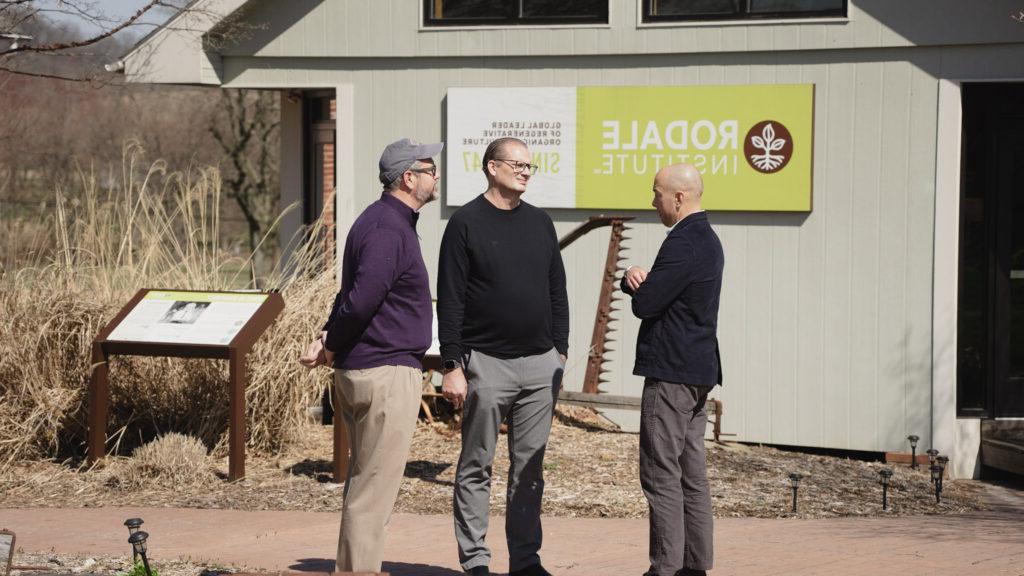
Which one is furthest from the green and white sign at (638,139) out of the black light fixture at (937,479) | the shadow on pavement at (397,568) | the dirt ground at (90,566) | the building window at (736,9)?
the dirt ground at (90,566)

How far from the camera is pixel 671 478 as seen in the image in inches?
215

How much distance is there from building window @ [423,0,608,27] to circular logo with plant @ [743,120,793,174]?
159 centimetres

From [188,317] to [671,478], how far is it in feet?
14.1

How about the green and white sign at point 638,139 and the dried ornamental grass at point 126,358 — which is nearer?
the dried ornamental grass at point 126,358

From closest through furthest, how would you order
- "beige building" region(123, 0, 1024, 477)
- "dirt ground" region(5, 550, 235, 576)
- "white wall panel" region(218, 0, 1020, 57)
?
"dirt ground" region(5, 550, 235, 576) < "white wall panel" region(218, 0, 1020, 57) < "beige building" region(123, 0, 1024, 477)

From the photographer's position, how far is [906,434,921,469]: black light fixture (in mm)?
9633

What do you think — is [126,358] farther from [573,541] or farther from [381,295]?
[381,295]

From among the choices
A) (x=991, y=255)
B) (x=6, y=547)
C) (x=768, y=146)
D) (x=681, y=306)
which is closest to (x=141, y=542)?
(x=6, y=547)

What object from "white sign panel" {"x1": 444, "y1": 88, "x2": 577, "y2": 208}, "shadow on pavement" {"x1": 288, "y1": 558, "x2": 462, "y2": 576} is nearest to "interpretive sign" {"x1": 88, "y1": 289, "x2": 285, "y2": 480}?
"shadow on pavement" {"x1": 288, "y1": 558, "x2": 462, "y2": 576}

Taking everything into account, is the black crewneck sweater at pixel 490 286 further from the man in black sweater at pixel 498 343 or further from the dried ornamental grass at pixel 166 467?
the dried ornamental grass at pixel 166 467

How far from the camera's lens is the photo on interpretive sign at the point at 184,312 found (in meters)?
8.66

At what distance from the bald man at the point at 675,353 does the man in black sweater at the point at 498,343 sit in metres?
0.43

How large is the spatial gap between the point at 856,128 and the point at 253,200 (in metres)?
23.2

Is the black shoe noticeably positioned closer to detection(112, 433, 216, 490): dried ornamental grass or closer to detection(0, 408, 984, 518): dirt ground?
detection(0, 408, 984, 518): dirt ground
